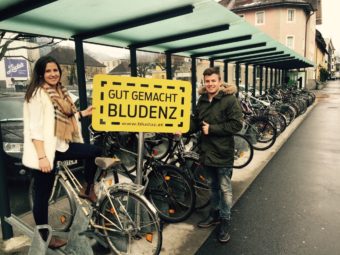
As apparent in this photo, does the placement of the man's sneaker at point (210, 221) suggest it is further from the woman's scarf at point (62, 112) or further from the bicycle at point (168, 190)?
the woman's scarf at point (62, 112)

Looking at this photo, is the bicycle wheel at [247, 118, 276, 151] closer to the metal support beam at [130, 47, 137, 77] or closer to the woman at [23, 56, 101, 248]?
the metal support beam at [130, 47, 137, 77]

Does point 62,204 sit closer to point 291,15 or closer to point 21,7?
point 21,7

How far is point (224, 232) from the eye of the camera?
3.56 meters

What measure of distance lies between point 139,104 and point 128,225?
115cm

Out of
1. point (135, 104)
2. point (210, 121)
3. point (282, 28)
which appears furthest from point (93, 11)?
point (282, 28)

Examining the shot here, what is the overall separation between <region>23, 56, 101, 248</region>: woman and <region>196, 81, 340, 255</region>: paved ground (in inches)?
67.4

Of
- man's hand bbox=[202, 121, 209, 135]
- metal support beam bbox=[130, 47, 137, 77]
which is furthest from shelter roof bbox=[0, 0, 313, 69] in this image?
man's hand bbox=[202, 121, 209, 135]

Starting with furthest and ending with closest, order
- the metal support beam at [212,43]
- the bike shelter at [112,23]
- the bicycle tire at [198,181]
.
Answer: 1. the metal support beam at [212,43]
2. the bicycle tire at [198,181]
3. the bike shelter at [112,23]

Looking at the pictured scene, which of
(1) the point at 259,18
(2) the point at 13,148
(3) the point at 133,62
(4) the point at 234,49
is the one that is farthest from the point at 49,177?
(1) the point at 259,18

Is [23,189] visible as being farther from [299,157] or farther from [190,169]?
[299,157]

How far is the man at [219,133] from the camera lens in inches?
135

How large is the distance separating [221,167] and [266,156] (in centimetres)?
404

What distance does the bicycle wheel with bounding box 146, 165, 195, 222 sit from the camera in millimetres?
3852

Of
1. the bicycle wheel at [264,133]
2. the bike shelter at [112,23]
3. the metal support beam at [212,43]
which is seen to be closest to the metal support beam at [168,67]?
the metal support beam at [212,43]
